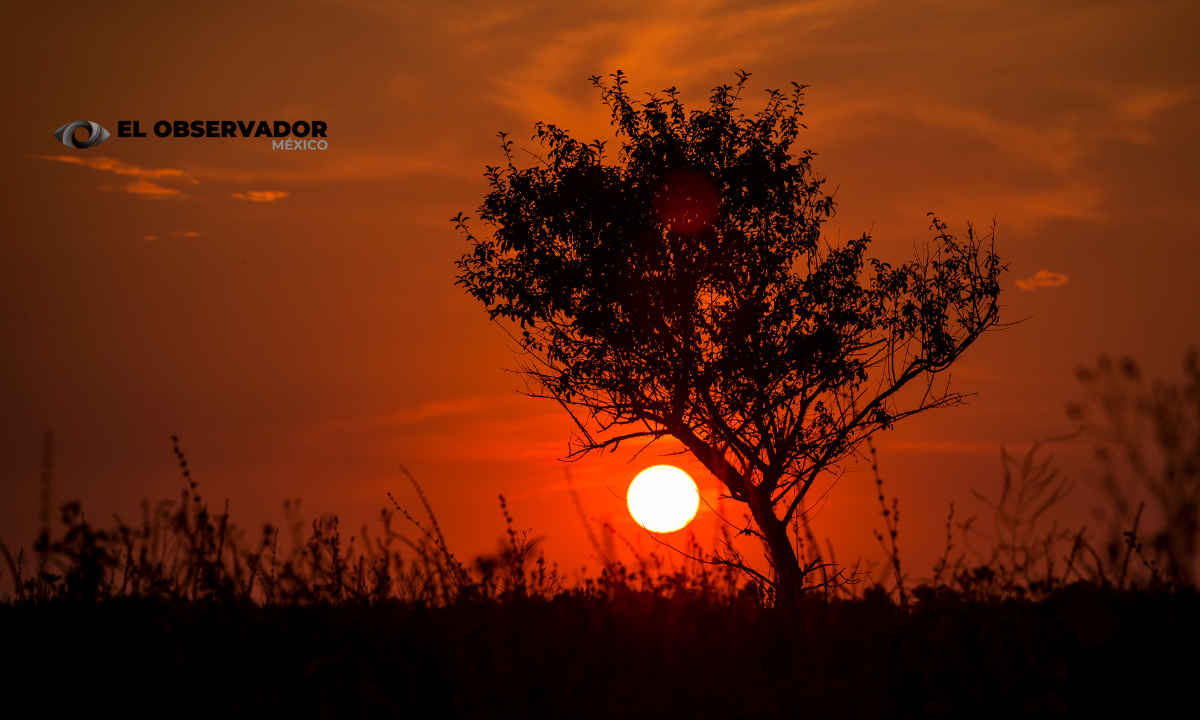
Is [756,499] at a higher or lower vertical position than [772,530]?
higher

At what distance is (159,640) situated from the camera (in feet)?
23.5

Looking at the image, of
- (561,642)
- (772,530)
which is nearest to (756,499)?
(772,530)

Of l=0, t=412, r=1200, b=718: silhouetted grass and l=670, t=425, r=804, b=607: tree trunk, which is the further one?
l=670, t=425, r=804, b=607: tree trunk

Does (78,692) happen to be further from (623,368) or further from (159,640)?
(623,368)

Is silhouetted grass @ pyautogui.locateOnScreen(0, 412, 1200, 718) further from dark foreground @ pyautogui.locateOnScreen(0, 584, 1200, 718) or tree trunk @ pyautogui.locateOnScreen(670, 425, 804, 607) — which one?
tree trunk @ pyautogui.locateOnScreen(670, 425, 804, 607)

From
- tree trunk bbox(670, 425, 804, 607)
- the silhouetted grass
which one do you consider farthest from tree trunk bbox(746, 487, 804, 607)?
the silhouetted grass

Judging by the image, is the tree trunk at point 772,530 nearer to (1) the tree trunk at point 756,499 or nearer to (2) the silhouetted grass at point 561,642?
(1) the tree trunk at point 756,499

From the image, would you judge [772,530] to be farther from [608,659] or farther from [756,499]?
[608,659]

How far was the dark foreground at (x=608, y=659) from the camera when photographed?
19.5ft

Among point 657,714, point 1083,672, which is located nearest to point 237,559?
point 657,714

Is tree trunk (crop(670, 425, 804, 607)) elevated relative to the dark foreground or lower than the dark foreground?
elevated

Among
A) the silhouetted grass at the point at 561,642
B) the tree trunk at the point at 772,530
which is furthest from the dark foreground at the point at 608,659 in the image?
the tree trunk at the point at 772,530

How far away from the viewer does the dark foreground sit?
593 centimetres

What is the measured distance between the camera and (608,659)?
6.74 meters
